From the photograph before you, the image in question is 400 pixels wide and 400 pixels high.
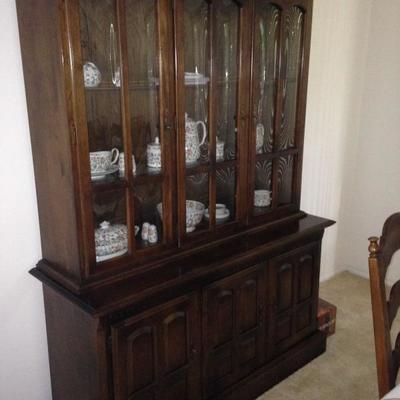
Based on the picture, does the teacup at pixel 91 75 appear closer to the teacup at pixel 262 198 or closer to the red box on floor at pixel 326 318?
the teacup at pixel 262 198

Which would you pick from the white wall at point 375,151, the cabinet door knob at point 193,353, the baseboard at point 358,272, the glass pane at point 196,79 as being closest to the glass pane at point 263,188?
the glass pane at point 196,79

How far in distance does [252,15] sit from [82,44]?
70 centimetres

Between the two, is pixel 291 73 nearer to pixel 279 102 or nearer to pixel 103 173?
pixel 279 102

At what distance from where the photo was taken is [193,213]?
1.76 metres

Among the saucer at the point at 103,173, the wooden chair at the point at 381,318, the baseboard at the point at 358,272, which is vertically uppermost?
the saucer at the point at 103,173

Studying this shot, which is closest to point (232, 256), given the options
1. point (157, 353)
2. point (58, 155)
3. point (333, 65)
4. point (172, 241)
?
point (172, 241)

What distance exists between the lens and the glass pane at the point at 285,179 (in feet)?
6.72

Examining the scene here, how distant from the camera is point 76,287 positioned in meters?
1.45

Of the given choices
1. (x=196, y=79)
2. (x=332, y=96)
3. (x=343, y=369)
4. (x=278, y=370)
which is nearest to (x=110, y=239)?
(x=196, y=79)

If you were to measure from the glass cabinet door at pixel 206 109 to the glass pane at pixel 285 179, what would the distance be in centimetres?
31

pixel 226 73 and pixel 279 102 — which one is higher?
pixel 226 73

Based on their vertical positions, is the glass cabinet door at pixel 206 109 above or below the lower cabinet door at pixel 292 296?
above

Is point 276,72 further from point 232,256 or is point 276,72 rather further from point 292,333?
point 292,333

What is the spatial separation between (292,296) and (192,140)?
3.09 feet
